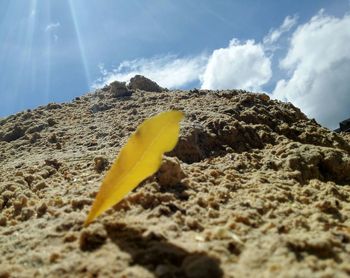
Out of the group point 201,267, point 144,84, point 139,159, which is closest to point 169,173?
point 139,159

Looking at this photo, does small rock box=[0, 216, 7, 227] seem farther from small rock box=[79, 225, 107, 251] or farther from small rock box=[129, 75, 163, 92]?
small rock box=[129, 75, 163, 92]

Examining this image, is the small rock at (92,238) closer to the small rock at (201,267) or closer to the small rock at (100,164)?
the small rock at (201,267)

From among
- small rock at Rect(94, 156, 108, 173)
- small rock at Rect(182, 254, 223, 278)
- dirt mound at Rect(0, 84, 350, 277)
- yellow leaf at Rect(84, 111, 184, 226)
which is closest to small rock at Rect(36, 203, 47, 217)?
dirt mound at Rect(0, 84, 350, 277)

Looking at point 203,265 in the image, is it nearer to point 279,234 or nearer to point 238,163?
point 279,234

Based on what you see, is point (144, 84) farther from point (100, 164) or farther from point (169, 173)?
point (169, 173)

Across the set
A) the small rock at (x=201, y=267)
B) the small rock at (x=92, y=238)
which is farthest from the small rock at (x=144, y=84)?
the small rock at (x=201, y=267)

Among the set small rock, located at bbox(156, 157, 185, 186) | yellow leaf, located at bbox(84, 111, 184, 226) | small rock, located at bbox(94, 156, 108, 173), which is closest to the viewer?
yellow leaf, located at bbox(84, 111, 184, 226)
